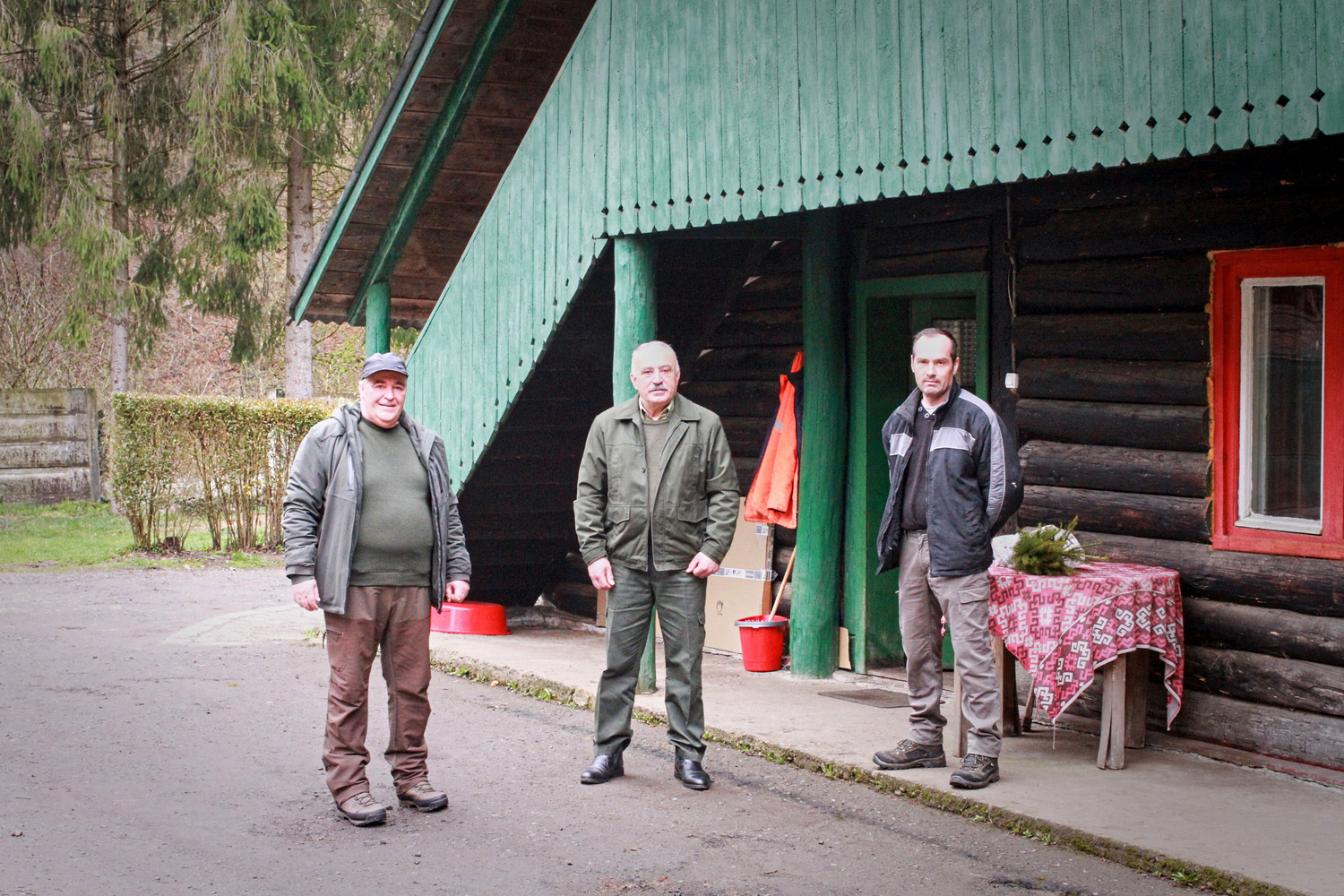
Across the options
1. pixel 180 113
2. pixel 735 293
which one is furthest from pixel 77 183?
pixel 735 293

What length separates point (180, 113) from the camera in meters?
21.9

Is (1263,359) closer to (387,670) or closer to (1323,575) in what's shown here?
(1323,575)

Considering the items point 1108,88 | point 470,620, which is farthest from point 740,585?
point 1108,88

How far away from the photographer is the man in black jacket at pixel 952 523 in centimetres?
664

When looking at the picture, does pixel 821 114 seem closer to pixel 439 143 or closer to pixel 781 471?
pixel 781 471

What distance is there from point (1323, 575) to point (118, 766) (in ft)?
18.9

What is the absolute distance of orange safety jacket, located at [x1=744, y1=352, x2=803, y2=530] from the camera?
32.0ft

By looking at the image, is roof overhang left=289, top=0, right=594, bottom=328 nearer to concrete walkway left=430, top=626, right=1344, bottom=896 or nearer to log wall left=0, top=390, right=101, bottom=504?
concrete walkway left=430, top=626, right=1344, bottom=896

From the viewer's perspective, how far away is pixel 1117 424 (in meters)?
7.80

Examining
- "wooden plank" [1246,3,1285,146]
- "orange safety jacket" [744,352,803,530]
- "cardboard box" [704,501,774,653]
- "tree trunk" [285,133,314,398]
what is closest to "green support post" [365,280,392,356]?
"cardboard box" [704,501,774,653]

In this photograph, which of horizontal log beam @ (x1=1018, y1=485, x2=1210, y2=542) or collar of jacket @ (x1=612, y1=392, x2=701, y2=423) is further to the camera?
→ horizontal log beam @ (x1=1018, y1=485, x2=1210, y2=542)

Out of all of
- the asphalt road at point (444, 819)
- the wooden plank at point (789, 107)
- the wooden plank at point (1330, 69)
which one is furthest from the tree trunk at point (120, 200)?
the wooden plank at point (1330, 69)

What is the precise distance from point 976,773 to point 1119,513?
1.93m

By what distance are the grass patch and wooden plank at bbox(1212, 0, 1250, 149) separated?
13.0 meters
